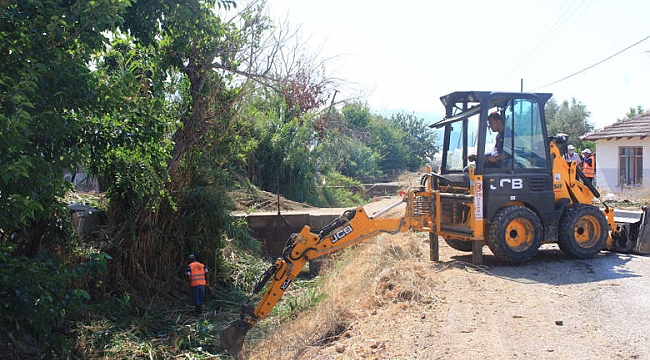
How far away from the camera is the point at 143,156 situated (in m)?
8.49

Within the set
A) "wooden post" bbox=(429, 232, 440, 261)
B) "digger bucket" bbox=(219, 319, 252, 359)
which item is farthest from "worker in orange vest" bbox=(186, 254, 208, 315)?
"wooden post" bbox=(429, 232, 440, 261)

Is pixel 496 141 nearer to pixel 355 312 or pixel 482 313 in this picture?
pixel 482 313

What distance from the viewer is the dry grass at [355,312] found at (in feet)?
21.9

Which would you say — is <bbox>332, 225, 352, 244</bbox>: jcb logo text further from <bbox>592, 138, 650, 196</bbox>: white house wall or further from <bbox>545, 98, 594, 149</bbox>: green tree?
<bbox>545, 98, 594, 149</bbox>: green tree

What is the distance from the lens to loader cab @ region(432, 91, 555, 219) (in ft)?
29.2

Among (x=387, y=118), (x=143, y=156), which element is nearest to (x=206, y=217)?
(x=143, y=156)

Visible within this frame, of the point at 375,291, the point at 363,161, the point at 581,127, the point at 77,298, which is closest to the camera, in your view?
the point at 77,298

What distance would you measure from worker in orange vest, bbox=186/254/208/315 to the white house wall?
18097 mm

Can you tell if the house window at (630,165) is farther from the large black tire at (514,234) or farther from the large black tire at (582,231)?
the large black tire at (514,234)

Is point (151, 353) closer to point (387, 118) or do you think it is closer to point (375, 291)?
point (375, 291)

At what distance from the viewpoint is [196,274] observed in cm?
991

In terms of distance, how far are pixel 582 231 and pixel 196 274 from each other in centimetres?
637

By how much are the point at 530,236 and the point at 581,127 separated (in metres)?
34.8

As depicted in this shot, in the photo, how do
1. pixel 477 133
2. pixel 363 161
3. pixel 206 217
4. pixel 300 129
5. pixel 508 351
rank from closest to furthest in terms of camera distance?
pixel 508 351 < pixel 477 133 < pixel 206 217 < pixel 300 129 < pixel 363 161
